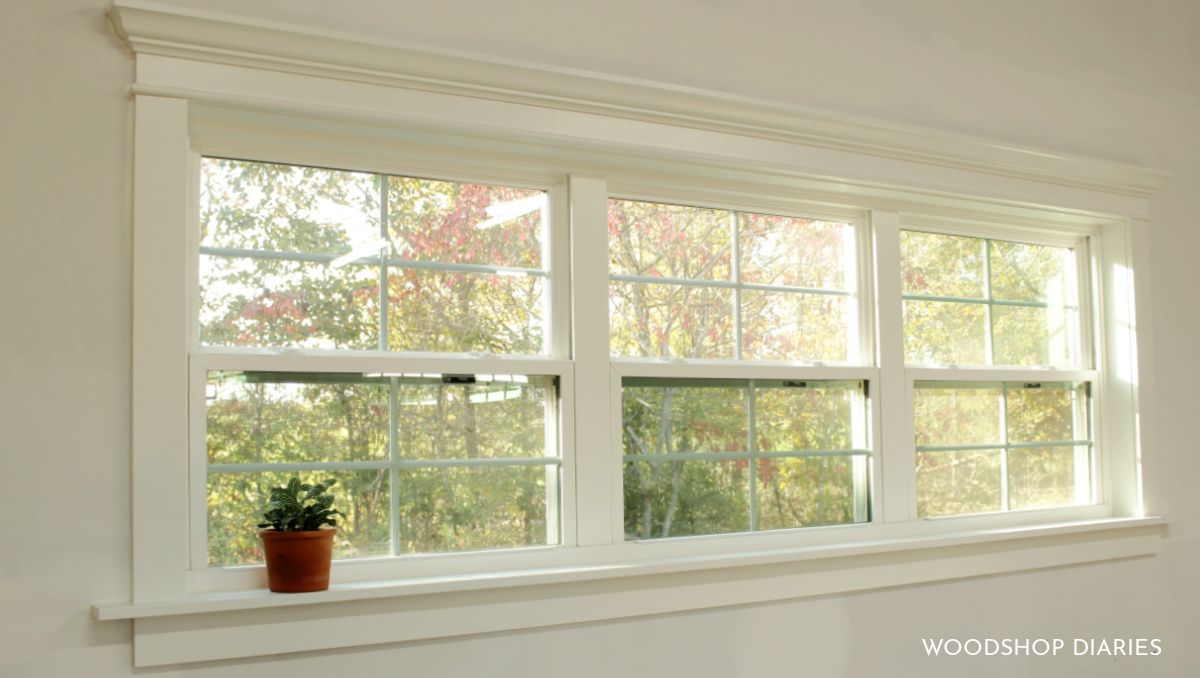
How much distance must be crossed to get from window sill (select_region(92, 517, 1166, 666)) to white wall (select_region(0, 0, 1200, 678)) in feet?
0.15

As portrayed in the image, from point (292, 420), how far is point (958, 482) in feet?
7.07

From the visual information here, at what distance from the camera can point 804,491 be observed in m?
2.61

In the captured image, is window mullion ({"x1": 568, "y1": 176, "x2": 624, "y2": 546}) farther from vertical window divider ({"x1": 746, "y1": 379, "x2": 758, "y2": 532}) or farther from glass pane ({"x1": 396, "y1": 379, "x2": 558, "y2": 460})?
vertical window divider ({"x1": 746, "y1": 379, "x2": 758, "y2": 532})

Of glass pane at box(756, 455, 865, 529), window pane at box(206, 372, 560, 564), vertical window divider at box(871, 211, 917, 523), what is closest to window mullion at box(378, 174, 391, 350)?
window pane at box(206, 372, 560, 564)

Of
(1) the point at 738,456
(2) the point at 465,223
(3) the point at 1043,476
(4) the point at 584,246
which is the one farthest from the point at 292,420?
(3) the point at 1043,476

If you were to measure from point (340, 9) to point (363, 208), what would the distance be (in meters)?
0.46

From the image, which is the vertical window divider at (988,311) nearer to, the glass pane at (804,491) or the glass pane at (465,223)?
the glass pane at (804,491)

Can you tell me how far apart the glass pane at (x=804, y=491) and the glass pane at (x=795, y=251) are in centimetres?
56

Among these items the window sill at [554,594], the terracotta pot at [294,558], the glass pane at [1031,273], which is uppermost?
the glass pane at [1031,273]

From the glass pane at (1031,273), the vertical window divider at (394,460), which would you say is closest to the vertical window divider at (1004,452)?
the glass pane at (1031,273)

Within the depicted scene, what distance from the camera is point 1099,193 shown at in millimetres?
3035

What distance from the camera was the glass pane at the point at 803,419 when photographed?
2.56 metres

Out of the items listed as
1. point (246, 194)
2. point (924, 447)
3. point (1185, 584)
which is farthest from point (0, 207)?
point (1185, 584)

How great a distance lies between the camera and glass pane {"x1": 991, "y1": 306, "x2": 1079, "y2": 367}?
9.96 feet
